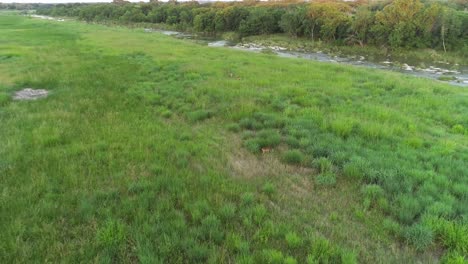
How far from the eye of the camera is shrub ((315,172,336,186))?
6199 mm

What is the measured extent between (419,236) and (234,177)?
134 inches

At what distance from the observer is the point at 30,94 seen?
12625 mm

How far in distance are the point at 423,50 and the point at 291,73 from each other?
46.0m

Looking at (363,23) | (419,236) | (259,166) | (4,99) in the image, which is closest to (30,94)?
(4,99)

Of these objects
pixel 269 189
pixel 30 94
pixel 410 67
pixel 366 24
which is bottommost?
pixel 269 189

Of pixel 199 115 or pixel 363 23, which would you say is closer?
pixel 199 115

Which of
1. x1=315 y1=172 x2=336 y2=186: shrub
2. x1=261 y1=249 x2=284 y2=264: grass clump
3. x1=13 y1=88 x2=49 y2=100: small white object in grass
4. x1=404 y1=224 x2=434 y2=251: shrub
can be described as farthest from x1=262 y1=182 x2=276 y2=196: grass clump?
x1=13 y1=88 x2=49 y2=100: small white object in grass

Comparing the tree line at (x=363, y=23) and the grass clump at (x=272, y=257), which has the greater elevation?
the tree line at (x=363, y=23)

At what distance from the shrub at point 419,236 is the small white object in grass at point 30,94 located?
522 inches

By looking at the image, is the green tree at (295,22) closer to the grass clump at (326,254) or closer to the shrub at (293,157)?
the shrub at (293,157)

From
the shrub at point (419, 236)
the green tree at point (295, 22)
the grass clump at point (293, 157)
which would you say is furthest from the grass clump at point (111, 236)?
the green tree at point (295, 22)

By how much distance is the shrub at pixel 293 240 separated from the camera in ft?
14.2

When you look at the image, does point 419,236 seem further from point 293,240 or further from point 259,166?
point 259,166

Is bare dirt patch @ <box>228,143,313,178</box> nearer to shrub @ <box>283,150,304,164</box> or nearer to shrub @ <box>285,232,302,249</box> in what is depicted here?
shrub @ <box>283,150,304,164</box>
